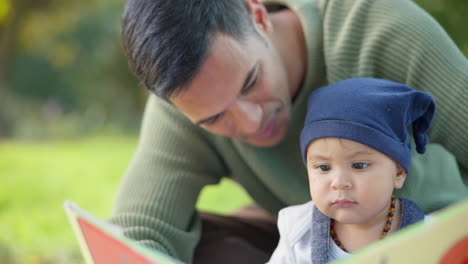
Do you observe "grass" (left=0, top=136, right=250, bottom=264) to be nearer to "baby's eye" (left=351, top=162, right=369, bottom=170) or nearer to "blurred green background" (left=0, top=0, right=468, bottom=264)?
"blurred green background" (left=0, top=0, right=468, bottom=264)

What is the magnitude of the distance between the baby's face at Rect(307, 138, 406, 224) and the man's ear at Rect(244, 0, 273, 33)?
50 cm

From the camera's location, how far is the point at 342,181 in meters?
1.05

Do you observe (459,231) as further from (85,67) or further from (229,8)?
(85,67)

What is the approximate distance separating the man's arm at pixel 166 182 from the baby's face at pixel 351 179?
0.55 metres

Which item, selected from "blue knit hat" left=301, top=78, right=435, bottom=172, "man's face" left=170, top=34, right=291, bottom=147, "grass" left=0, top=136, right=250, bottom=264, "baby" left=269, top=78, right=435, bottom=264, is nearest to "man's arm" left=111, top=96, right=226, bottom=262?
"man's face" left=170, top=34, right=291, bottom=147

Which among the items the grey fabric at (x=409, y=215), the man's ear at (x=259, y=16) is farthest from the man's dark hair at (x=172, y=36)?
the grey fabric at (x=409, y=215)

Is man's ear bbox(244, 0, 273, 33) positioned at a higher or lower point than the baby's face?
higher

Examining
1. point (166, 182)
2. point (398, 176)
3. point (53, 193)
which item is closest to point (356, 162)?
point (398, 176)

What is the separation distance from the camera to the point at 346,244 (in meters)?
1.14

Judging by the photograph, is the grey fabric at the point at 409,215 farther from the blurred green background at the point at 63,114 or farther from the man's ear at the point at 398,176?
the blurred green background at the point at 63,114

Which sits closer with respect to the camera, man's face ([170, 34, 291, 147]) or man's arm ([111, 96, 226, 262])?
man's face ([170, 34, 291, 147])

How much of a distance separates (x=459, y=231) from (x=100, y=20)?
14.7 ft

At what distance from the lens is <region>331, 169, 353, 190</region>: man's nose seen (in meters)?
1.05

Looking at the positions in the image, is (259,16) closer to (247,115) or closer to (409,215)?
(247,115)
